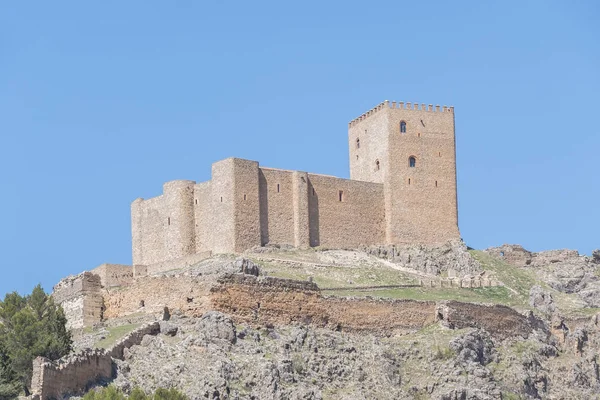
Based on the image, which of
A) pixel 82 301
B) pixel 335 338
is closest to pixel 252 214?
pixel 82 301

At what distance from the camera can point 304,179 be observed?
85.9 metres

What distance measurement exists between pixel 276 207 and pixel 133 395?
113ft

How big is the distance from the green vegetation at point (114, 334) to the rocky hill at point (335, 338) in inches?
2.4

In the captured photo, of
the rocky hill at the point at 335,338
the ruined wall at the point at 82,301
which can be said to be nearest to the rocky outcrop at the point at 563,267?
the rocky hill at the point at 335,338

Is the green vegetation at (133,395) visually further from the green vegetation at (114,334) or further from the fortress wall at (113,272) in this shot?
the fortress wall at (113,272)

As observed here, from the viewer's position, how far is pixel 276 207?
84750 millimetres

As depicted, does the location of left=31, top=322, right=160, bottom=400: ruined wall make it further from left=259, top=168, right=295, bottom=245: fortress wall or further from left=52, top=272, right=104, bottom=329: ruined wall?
left=259, top=168, right=295, bottom=245: fortress wall

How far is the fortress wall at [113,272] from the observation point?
74.0 m

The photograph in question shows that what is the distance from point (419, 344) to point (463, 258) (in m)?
20.6

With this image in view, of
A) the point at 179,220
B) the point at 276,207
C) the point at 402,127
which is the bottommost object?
the point at 179,220

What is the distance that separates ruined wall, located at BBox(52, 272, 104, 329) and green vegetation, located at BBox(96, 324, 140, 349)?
2.93 meters

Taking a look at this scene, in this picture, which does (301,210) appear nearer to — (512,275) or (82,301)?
(512,275)

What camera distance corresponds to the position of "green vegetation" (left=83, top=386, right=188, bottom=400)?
5072cm

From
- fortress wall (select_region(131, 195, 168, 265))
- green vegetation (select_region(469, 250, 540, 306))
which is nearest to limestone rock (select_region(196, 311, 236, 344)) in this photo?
green vegetation (select_region(469, 250, 540, 306))
